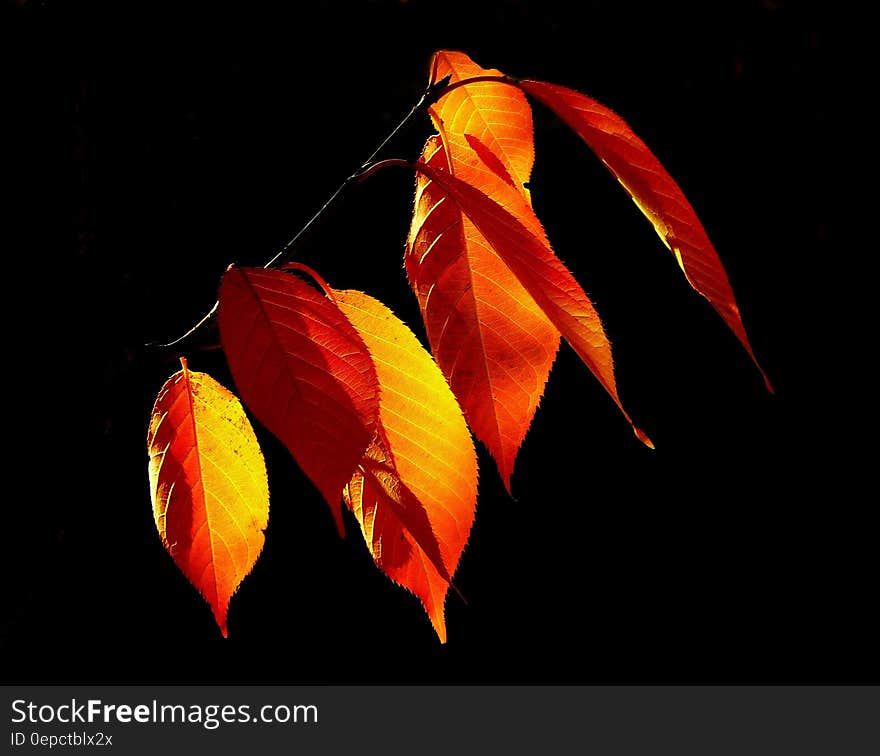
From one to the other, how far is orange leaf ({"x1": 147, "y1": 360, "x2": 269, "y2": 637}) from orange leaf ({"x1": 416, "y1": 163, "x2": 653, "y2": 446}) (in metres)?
0.19

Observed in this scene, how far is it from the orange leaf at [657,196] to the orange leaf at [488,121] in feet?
0.29

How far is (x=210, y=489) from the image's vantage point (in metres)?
0.45

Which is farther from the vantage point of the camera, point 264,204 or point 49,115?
point 264,204

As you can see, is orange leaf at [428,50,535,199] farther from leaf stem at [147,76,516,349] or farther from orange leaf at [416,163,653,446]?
orange leaf at [416,163,653,446]

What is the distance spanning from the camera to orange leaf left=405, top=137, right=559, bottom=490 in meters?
0.40

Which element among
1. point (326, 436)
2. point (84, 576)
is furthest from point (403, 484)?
point (84, 576)

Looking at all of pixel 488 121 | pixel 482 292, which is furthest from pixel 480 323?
pixel 488 121

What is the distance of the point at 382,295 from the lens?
1.27 m

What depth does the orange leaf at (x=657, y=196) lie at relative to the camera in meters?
0.36

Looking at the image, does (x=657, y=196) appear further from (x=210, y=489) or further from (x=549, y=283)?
(x=210, y=489)

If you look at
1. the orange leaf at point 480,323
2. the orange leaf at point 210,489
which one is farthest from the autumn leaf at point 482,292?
the orange leaf at point 210,489

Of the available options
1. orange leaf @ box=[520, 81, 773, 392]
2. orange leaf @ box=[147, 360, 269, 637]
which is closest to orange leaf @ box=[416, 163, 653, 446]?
orange leaf @ box=[520, 81, 773, 392]

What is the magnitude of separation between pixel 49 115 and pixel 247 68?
55 centimetres

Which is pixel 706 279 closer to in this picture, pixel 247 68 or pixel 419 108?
pixel 419 108
